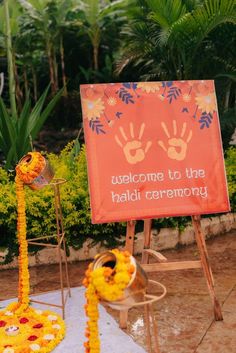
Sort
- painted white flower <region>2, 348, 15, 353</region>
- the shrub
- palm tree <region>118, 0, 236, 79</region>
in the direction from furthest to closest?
palm tree <region>118, 0, 236, 79</region> < the shrub < painted white flower <region>2, 348, 15, 353</region>

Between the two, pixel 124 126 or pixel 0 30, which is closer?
pixel 124 126

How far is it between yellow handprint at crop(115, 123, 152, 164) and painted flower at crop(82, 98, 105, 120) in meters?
0.15

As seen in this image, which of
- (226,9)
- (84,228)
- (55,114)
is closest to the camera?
(84,228)

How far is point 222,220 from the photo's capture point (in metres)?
4.50

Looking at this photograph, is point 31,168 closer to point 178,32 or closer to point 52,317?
point 52,317

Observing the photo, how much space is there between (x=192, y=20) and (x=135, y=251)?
266 centimetres

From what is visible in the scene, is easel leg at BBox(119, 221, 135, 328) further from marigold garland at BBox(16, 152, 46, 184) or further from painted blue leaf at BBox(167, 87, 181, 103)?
painted blue leaf at BBox(167, 87, 181, 103)

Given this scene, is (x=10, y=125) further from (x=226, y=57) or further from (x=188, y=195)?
(x=226, y=57)

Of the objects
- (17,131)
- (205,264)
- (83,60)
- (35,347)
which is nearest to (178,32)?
(17,131)

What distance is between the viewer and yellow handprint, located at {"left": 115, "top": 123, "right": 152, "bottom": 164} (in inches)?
108

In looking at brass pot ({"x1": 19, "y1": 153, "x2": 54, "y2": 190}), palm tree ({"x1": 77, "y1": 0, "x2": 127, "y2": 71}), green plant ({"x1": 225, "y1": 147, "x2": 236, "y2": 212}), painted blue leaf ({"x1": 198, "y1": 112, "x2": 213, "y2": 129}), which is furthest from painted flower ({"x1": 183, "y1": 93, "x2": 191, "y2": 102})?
palm tree ({"x1": 77, "y1": 0, "x2": 127, "y2": 71})

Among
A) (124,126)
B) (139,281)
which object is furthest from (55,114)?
(139,281)

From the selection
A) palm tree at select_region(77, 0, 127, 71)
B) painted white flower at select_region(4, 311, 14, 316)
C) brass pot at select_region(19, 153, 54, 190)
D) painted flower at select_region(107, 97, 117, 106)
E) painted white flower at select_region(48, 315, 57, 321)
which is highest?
palm tree at select_region(77, 0, 127, 71)

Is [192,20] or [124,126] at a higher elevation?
[192,20]
